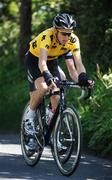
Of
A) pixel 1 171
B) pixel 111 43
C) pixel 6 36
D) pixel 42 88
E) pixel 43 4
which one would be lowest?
pixel 6 36

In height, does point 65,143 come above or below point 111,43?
above

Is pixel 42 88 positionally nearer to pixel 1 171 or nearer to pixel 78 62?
pixel 78 62

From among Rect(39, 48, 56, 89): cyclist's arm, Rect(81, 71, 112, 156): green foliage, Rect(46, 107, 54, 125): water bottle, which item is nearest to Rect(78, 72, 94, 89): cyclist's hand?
Rect(39, 48, 56, 89): cyclist's arm

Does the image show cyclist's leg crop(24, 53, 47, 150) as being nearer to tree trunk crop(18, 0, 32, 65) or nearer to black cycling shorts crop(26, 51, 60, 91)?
black cycling shorts crop(26, 51, 60, 91)

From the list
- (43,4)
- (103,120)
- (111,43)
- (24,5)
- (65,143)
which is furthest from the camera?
(43,4)

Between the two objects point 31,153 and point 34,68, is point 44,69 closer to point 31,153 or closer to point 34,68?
point 34,68

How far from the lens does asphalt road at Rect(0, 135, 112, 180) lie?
9555 millimetres

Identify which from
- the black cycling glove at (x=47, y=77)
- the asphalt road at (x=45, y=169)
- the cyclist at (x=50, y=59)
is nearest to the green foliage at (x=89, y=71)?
the asphalt road at (x=45, y=169)

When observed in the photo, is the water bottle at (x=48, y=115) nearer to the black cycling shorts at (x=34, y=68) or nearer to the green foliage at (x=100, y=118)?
the black cycling shorts at (x=34, y=68)

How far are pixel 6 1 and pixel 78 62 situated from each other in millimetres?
18143

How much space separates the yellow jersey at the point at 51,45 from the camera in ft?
32.3

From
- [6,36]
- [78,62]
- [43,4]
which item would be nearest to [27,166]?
[78,62]

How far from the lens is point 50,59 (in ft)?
33.8

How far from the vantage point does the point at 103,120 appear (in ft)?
40.2
